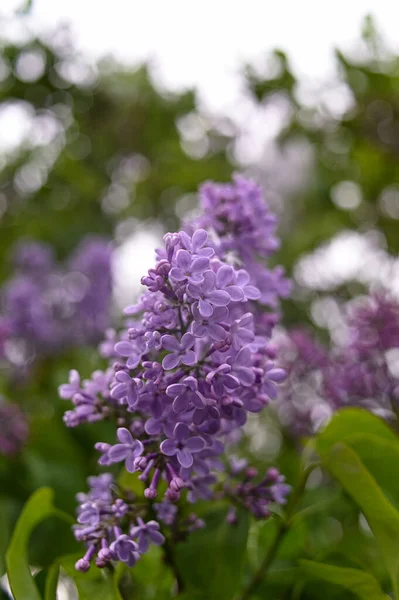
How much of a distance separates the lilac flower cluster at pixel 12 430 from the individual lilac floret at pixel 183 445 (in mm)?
538

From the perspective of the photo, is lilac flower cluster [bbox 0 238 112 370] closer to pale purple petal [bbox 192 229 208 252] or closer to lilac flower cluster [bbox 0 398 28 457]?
lilac flower cluster [bbox 0 398 28 457]

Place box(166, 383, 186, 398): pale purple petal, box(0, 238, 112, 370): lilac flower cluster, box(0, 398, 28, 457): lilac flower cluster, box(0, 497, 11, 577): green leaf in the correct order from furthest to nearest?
box(0, 238, 112, 370): lilac flower cluster < box(0, 398, 28, 457): lilac flower cluster < box(0, 497, 11, 577): green leaf < box(166, 383, 186, 398): pale purple petal

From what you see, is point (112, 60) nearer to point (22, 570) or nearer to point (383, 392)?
point (383, 392)

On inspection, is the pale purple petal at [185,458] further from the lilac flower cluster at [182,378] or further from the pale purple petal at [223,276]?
the pale purple petal at [223,276]

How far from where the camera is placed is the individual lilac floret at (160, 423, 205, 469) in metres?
0.54

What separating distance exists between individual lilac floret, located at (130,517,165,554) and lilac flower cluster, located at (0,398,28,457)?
19.8 inches

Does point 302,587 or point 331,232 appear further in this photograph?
point 331,232

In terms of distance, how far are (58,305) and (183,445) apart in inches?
49.2

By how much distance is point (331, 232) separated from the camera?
161 cm

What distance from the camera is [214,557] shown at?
675mm

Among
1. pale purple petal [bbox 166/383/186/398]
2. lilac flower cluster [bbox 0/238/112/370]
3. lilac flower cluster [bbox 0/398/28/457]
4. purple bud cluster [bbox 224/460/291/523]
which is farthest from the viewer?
lilac flower cluster [bbox 0/238/112/370]

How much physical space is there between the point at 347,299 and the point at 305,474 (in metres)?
1.01

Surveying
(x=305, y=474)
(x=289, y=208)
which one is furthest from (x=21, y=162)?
(x=305, y=474)

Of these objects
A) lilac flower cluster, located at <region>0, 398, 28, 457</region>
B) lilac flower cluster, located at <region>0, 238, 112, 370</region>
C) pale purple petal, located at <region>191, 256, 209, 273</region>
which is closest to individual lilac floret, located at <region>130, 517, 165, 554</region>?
pale purple petal, located at <region>191, 256, 209, 273</region>
